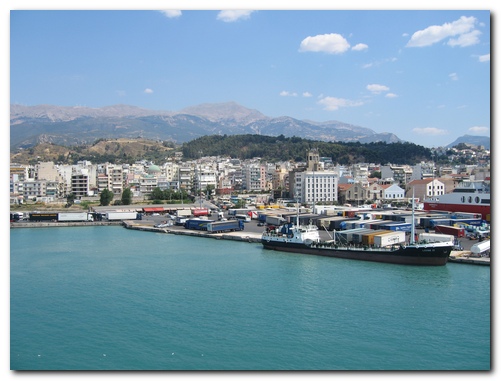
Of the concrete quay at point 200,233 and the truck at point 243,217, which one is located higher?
the truck at point 243,217

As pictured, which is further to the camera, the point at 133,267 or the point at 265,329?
the point at 133,267

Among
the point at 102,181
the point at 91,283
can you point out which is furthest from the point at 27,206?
the point at 91,283

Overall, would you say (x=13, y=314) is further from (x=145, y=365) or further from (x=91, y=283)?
(x=145, y=365)

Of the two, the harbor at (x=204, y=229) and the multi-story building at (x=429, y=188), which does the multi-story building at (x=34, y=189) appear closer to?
the harbor at (x=204, y=229)

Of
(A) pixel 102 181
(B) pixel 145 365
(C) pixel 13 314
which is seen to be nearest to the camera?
(B) pixel 145 365

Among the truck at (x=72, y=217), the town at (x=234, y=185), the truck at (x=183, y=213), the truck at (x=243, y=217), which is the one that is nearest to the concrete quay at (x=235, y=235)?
the truck at (x=183, y=213)

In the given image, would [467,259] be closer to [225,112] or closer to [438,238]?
[438,238]
